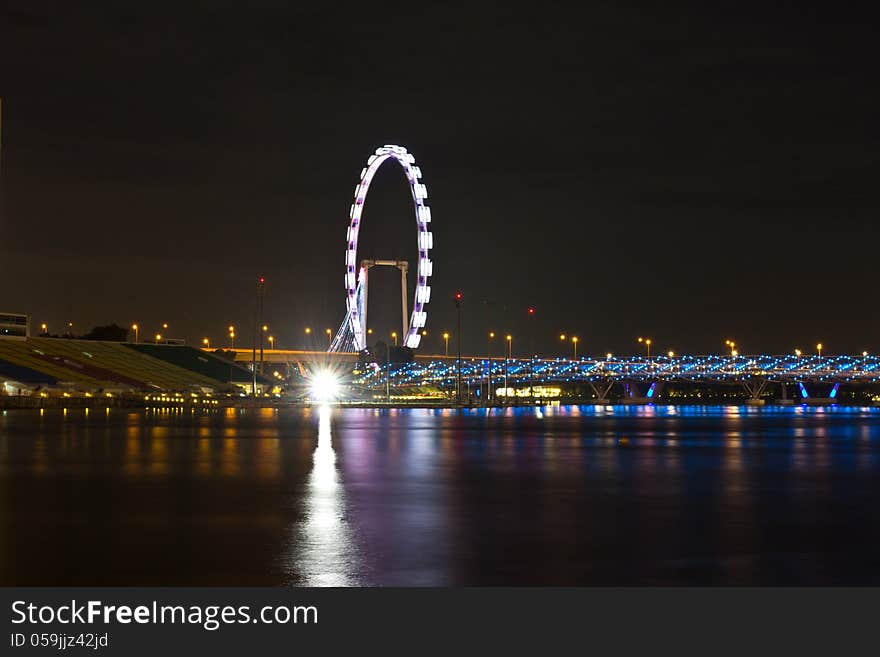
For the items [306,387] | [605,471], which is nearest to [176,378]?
[306,387]

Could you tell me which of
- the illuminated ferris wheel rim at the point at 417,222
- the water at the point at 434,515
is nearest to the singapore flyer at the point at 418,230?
the illuminated ferris wheel rim at the point at 417,222

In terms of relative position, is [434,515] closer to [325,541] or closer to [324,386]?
[325,541]

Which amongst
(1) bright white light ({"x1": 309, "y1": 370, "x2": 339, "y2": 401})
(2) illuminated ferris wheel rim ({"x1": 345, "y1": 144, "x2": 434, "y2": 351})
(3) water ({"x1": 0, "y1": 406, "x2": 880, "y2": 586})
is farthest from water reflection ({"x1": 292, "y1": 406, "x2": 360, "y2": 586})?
(1) bright white light ({"x1": 309, "y1": 370, "x2": 339, "y2": 401})

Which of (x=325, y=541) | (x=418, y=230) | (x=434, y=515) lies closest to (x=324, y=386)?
(x=418, y=230)

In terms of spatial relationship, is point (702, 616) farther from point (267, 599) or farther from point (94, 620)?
point (94, 620)

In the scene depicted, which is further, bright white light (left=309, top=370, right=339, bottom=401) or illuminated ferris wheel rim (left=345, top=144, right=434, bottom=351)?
bright white light (left=309, top=370, right=339, bottom=401)

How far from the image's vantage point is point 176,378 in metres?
154

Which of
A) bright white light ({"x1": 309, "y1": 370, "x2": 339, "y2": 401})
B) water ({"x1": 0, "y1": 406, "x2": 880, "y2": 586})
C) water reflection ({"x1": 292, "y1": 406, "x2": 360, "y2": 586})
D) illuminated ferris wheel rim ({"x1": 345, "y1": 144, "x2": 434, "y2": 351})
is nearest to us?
water reflection ({"x1": 292, "y1": 406, "x2": 360, "y2": 586})

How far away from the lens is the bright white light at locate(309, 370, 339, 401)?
480 ft

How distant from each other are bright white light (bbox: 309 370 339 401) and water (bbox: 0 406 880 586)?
337 feet

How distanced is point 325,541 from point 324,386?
14436 cm

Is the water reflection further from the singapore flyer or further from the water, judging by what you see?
the singapore flyer

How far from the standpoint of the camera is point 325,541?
18344 mm

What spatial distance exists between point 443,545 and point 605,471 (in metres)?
15.1
